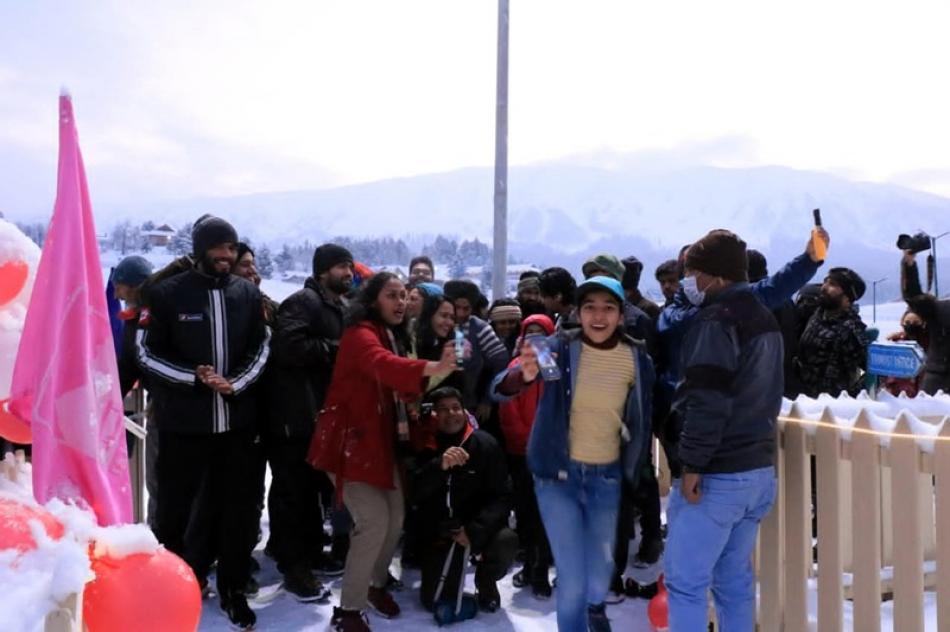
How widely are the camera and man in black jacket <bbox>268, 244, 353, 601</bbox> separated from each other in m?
3.33

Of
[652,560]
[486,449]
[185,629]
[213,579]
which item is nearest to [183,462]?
[213,579]

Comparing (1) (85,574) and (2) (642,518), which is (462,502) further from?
(1) (85,574)

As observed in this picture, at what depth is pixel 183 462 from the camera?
160 inches

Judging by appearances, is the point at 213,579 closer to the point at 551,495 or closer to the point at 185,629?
the point at 551,495

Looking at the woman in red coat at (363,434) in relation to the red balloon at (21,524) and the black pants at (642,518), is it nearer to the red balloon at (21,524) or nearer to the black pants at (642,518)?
the black pants at (642,518)

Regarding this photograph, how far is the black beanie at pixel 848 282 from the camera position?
558 cm

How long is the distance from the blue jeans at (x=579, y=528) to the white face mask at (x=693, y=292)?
2.84ft

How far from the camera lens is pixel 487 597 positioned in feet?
14.6

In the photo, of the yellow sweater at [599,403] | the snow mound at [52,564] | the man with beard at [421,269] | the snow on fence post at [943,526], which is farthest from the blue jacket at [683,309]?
the man with beard at [421,269]

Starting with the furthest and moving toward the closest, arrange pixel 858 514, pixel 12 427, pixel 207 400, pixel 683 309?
1. pixel 207 400
2. pixel 683 309
3. pixel 858 514
4. pixel 12 427

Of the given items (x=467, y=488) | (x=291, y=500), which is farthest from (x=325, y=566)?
(x=467, y=488)

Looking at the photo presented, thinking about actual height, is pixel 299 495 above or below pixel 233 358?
below

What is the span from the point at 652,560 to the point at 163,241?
35.9 ft

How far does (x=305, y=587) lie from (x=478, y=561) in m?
1.00
